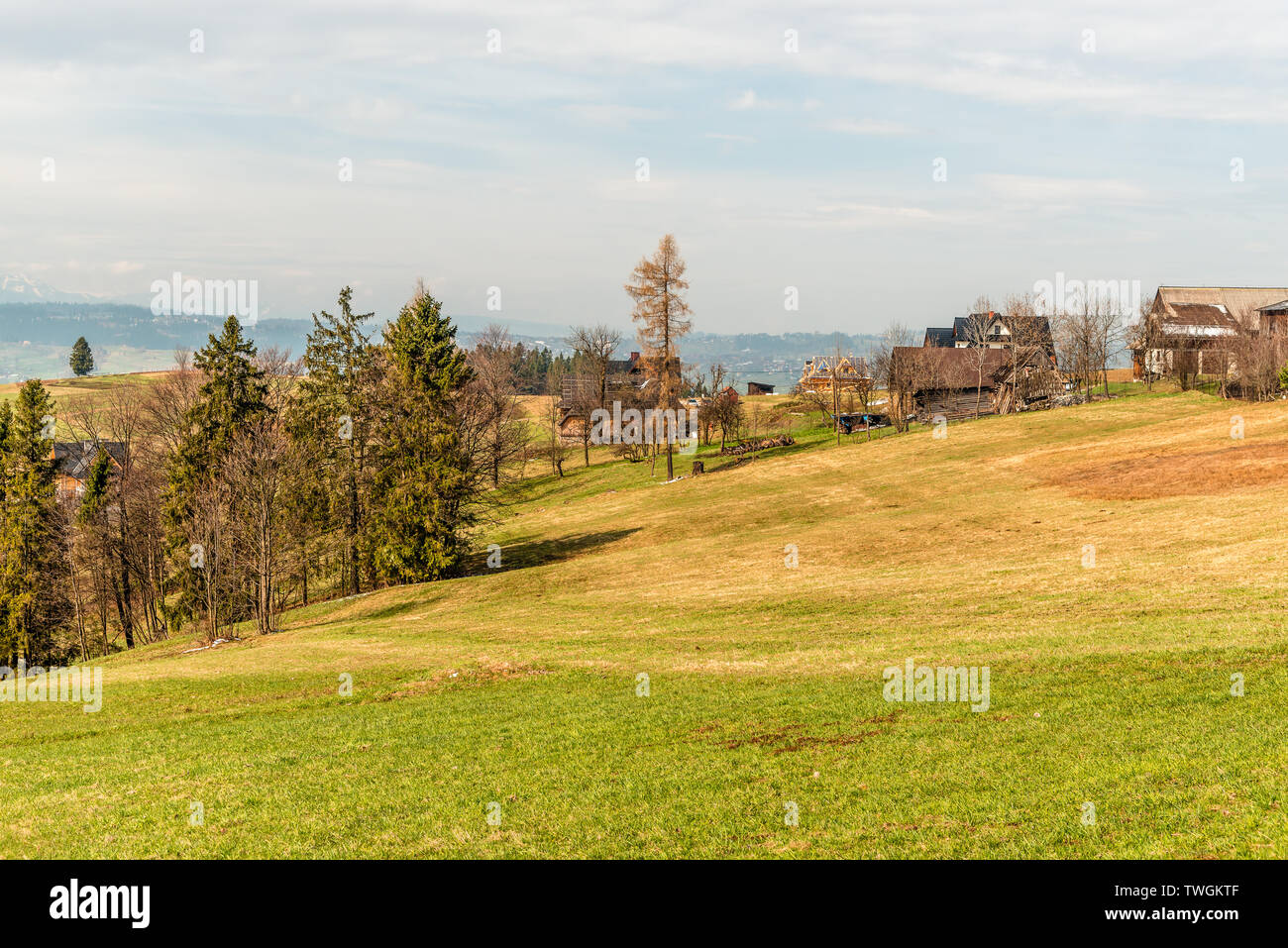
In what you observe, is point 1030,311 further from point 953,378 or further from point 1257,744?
point 1257,744

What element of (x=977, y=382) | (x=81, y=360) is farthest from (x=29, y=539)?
(x=81, y=360)

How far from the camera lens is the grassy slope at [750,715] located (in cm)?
1273

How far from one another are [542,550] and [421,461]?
976cm

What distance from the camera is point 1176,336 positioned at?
102 meters

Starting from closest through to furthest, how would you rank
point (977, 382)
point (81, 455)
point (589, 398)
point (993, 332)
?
point (81, 455), point (977, 382), point (589, 398), point (993, 332)

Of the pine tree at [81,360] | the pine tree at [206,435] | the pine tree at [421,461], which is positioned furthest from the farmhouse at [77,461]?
the pine tree at [81,360]

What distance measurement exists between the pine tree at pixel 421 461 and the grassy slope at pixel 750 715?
6.33 meters

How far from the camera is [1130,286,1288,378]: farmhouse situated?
302ft

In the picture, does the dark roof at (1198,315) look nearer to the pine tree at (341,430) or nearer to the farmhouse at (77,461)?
the pine tree at (341,430)

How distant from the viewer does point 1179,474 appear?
4606cm

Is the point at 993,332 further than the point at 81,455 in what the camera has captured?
Yes

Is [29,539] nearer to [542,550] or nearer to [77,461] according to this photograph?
[542,550]

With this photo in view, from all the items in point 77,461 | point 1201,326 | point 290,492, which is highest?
point 1201,326
